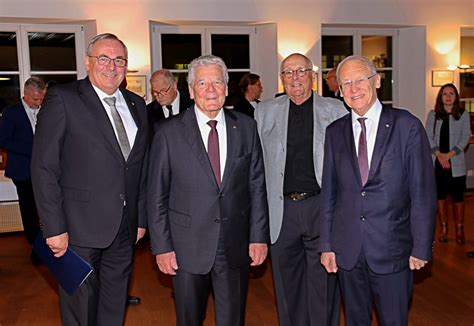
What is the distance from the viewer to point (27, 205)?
5621mm

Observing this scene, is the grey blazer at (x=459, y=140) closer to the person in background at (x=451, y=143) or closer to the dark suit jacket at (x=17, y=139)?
the person in background at (x=451, y=143)

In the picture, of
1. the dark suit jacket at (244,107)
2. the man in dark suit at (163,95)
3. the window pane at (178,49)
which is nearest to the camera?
the man in dark suit at (163,95)

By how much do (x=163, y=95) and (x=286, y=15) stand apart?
3779 mm

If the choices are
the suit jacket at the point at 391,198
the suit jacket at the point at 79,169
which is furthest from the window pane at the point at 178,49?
the suit jacket at the point at 391,198

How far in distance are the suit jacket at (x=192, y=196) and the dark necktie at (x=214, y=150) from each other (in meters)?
0.03

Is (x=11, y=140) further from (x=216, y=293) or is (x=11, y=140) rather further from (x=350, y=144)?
(x=350, y=144)

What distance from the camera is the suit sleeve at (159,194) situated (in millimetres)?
2717

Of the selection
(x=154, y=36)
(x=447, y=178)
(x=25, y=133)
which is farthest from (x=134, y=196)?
(x=154, y=36)

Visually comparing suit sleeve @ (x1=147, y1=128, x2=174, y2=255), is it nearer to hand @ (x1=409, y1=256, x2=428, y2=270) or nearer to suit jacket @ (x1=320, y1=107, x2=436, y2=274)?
suit jacket @ (x1=320, y1=107, x2=436, y2=274)

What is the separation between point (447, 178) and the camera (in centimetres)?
595

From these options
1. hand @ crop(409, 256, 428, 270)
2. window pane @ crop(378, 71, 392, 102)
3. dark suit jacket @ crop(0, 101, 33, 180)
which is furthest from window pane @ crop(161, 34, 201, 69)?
hand @ crop(409, 256, 428, 270)

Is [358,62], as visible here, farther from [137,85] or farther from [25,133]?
[137,85]

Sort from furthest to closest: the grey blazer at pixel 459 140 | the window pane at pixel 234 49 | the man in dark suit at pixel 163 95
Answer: the window pane at pixel 234 49, the grey blazer at pixel 459 140, the man in dark suit at pixel 163 95

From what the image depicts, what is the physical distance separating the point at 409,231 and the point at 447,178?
361 centimetres
